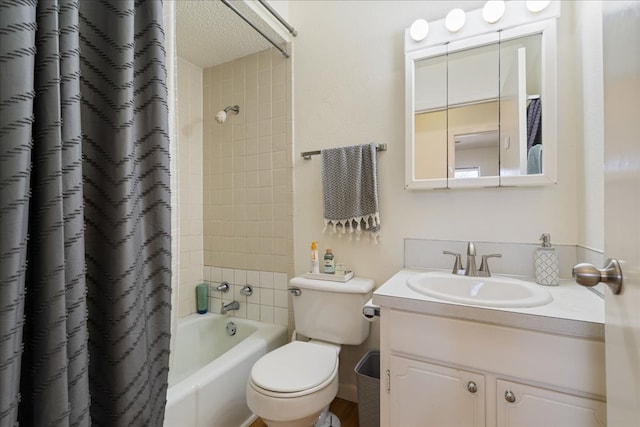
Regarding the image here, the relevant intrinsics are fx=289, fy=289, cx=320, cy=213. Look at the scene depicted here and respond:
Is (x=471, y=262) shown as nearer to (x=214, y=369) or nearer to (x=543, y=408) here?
(x=543, y=408)

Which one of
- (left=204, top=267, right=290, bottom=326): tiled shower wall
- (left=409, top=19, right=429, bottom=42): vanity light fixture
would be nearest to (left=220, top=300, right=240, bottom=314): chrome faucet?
(left=204, top=267, right=290, bottom=326): tiled shower wall

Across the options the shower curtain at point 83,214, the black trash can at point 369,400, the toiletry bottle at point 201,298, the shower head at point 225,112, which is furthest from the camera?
the toiletry bottle at point 201,298

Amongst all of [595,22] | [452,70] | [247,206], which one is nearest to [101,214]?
[247,206]

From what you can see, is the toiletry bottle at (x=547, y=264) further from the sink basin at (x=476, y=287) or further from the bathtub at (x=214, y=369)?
the bathtub at (x=214, y=369)

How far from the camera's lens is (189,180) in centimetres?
211

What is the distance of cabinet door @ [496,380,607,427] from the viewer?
2.71 feet

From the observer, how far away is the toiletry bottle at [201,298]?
6.82 feet

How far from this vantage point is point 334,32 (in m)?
1.74

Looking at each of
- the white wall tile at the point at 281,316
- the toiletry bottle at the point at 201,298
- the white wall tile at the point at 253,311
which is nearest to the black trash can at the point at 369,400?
the white wall tile at the point at 281,316

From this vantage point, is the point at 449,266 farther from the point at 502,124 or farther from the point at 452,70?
the point at 452,70

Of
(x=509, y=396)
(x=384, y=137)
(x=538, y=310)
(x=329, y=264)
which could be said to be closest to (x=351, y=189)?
(x=384, y=137)

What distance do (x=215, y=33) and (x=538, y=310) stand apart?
6.89 feet

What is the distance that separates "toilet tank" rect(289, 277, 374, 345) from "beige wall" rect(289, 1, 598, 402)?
157 millimetres

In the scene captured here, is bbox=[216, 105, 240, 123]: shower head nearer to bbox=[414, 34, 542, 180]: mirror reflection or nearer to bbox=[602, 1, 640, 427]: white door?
bbox=[414, 34, 542, 180]: mirror reflection
